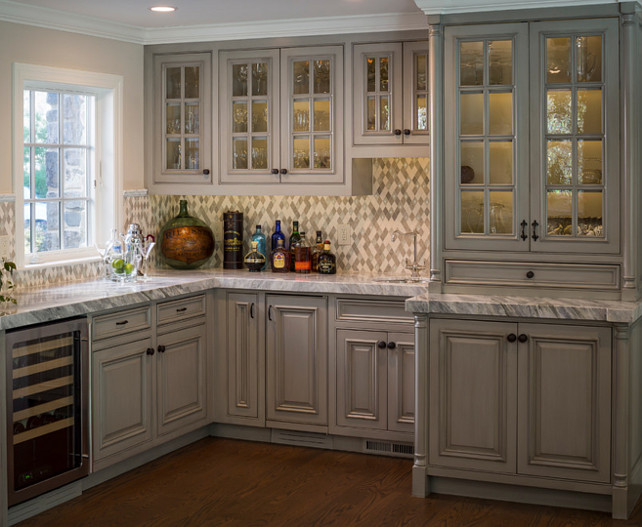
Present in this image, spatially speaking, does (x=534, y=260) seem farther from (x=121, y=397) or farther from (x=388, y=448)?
(x=121, y=397)

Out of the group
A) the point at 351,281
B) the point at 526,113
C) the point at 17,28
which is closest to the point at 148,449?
the point at 351,281

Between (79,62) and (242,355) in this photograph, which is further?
(242,355)

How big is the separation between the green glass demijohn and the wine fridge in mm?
1405

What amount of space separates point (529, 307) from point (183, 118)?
2.48 metres

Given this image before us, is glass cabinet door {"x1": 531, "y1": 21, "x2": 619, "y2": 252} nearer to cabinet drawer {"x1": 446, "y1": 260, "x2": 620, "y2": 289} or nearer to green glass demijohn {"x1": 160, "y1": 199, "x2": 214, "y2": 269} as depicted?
cabinet drawer {"x1": 446, "y1": 260, "x2": 620, "y2": 289}

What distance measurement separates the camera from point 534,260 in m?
4.20

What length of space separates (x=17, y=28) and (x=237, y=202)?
1.73 meters

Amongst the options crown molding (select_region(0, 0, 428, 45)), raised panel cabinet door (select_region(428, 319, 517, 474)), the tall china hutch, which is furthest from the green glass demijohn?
raised panel cabinet door (select_region(428, 319, 517, 474))

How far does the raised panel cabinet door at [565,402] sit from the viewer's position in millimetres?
3949

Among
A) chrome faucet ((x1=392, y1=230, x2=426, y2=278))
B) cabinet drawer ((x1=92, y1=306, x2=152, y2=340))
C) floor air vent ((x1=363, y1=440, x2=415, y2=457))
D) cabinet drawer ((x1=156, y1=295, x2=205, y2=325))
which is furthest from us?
chrome faucet ((x1=392, y1=230, x2=426, y2=278))

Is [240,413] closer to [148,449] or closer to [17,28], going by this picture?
[148,449]

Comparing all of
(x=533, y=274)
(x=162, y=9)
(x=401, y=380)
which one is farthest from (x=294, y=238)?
(x=533, y=274)

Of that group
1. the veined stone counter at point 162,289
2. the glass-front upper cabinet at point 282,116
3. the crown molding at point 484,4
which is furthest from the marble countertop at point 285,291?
the crown molding at point 484,4

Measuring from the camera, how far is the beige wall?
4.42 metres
